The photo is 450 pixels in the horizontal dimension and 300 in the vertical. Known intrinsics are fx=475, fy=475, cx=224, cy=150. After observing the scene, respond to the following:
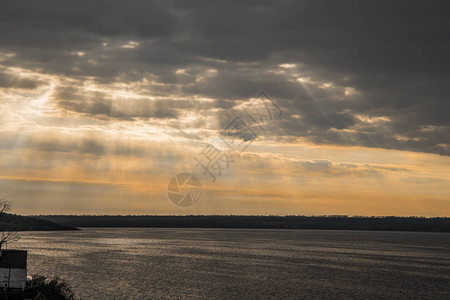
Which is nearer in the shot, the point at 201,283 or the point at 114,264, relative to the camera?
the point at 201,283

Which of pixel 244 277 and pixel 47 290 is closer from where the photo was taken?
pixel 47 290

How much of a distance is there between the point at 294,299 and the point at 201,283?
17.5m

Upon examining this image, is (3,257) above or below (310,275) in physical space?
above

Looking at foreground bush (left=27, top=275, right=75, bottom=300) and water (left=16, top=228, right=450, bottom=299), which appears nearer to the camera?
foreground bush (left=27, top=275, right=75, bottom=300)

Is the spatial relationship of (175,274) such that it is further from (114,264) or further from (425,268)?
(425,268)

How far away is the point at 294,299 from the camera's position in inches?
2338

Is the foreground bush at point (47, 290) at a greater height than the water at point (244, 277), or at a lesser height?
greater

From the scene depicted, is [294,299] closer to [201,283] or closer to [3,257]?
[201,283]

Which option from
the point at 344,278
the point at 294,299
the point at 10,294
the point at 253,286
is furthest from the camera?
the point at 344,278

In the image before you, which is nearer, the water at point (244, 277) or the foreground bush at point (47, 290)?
the foreground bush at point (47, 290)

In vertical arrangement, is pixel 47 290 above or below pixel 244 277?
above

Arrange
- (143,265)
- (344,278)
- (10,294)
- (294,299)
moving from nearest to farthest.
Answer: (10,294)
(294,299)
(344,278)
(143,265)

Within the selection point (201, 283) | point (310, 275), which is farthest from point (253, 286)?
point (310, 275)

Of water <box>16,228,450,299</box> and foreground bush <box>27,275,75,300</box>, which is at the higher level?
foreground bush <box>27,275,75,300</box>
